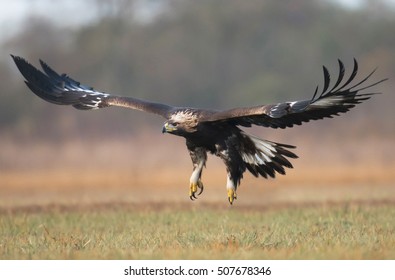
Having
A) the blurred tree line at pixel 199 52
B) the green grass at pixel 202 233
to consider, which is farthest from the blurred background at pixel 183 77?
the green grass at pixel 202 233

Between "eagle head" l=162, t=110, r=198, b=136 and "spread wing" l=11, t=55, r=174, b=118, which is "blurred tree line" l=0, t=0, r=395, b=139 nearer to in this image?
"spread wing" l=11, t=55, r=174, b=118

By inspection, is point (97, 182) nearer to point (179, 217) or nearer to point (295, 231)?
point (179, 217)

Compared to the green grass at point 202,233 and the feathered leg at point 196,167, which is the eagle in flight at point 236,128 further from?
the green grass at point 202,233

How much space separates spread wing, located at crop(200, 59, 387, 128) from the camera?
9.05 metres

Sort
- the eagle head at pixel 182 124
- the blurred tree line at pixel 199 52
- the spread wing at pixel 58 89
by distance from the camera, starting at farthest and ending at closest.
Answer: the blurred tree line at pixel 199 52
the spread wing at pixel 58 89
the eagle head at pixel 182 124

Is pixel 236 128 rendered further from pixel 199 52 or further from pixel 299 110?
pixel 199 52

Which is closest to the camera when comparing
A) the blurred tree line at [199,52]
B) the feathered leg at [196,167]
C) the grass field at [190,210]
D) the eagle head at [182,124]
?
the grass field at [190,210]

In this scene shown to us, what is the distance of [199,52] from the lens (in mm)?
40219

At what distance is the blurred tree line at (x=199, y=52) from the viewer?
120ft

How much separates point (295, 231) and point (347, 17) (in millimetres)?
32197

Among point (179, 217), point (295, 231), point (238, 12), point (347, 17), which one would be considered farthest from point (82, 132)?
point (295, 231)

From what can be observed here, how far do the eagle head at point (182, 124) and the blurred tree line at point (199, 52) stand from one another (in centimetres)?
2444

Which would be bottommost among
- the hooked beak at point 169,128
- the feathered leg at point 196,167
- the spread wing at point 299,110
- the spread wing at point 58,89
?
the feathered leg at point 196,167

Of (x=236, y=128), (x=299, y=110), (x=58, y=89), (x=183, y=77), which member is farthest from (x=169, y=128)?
(x=183, y=77)
